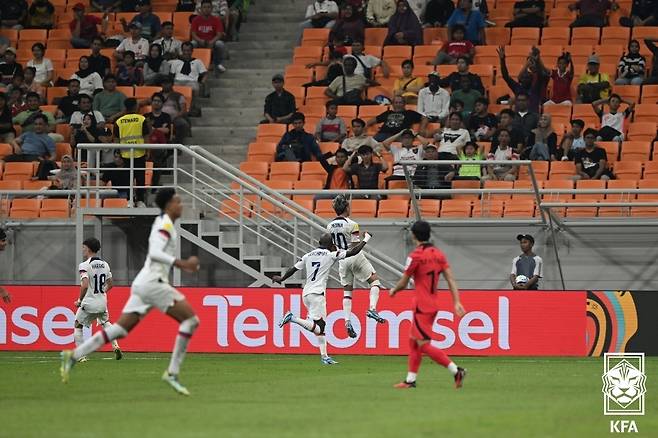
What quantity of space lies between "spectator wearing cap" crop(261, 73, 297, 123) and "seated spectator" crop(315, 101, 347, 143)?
0.93 metres

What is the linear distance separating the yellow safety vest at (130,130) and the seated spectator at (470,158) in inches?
253

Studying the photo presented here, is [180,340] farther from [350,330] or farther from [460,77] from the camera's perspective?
[460,77]

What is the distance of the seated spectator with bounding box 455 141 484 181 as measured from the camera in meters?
25.1

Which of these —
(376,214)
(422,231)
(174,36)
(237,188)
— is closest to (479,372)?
(422,231)

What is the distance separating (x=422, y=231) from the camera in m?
15.0

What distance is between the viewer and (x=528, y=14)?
29828 millimetres

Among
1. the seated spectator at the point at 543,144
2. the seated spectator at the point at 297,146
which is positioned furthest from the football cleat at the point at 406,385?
the seated spectator at the point at 297,146

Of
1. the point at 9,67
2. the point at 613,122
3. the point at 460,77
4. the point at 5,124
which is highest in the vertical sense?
the point at 460,77

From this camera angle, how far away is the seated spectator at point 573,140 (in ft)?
86.3

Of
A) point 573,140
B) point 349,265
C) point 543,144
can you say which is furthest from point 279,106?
point 349,265

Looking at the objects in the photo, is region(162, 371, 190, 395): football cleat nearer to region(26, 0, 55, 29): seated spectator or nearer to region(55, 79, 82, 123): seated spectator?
region(55, 79, 82, 123): seated spectator

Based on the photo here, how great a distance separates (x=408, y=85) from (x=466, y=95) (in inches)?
56.1

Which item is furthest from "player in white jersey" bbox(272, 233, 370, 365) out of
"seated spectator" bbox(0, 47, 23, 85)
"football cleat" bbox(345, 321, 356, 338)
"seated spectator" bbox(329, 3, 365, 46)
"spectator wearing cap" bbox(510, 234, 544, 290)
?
"seated spectator" bbox(0, 47, 23, 85)

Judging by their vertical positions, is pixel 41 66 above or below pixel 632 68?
below
